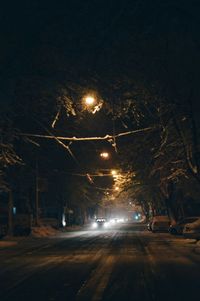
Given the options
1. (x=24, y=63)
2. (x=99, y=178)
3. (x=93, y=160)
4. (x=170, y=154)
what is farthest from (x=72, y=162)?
(x=24, y=63)

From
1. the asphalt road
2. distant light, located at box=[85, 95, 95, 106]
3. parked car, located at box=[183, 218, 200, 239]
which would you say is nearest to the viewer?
the asphalt road

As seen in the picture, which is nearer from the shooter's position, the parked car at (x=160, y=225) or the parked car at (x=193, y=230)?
the parked car at (x=193, y=230)

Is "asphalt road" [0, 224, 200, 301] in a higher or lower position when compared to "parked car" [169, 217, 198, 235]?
lower

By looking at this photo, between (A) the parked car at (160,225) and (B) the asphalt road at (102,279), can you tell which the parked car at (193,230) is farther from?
(A) the parked car at (160,225)

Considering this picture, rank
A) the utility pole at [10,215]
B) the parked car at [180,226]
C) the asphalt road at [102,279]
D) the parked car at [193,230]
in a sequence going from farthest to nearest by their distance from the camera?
the utility pole at [10,215], the parked car at [180,226], the parked car at [193,230], the asphalt road at [102,279]

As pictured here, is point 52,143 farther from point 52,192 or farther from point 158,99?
point 158,99

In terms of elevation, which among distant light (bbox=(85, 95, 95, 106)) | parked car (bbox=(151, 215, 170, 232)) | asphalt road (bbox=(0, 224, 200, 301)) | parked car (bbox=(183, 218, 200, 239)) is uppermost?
distant light (bbox=(85, 95, 95, 106))

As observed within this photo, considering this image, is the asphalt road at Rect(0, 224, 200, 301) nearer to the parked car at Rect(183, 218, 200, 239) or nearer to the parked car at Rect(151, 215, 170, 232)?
the parked car at Rect(183, 218, 200, 239)

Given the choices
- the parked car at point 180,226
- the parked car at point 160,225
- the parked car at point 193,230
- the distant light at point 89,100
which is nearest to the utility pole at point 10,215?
the parked car at point 160,225

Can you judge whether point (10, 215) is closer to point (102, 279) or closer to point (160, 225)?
point (160, 225)

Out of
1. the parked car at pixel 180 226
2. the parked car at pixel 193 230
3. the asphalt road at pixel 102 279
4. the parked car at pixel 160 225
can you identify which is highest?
the parked car at pixel 160 225

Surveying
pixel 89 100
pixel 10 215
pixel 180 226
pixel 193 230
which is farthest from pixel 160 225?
pixel 89 100

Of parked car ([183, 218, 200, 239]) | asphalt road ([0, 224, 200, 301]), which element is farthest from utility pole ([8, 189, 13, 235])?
asphalt road ([0, 224, 200, 301])

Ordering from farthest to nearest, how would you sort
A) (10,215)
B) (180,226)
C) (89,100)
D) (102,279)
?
(10,215) < (180,226) < (89,100) < (102,279)
